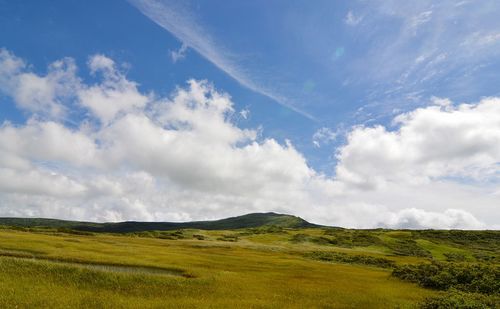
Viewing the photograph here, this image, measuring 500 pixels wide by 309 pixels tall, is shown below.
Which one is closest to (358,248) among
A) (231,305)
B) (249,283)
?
(249,283)

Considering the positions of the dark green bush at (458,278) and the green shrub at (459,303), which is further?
the dark green bush at (458,278)

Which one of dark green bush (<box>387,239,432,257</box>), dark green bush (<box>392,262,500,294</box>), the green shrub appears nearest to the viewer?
the green shrub

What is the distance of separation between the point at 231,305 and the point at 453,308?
63.9 ft

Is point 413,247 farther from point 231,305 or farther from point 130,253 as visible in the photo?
point 231,305

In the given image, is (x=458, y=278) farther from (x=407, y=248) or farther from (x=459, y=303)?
(x=407, y=248)

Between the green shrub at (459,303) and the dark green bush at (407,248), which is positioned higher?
the dark green bush at (407,248)

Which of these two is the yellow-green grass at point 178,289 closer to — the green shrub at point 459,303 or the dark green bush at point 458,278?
the green shrub at point 459,303

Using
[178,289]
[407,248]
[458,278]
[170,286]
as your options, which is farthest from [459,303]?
[407,248]

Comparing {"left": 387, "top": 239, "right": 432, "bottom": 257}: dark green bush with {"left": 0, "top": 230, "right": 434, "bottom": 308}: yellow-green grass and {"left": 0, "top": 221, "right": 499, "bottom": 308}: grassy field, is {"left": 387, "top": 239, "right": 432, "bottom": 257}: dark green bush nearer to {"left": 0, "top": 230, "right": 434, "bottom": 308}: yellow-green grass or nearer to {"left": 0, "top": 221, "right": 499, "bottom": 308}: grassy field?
{"left": 0, "top": 221, "right": 499, "bottom": 308}: grassy field

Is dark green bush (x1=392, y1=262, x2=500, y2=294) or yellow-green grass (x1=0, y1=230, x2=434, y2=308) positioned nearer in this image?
yellow-green grass (x1=0, y1=230, x2=434, y2=308)

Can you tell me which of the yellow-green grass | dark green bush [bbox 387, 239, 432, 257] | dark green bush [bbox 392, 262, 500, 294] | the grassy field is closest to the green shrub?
the grassy field

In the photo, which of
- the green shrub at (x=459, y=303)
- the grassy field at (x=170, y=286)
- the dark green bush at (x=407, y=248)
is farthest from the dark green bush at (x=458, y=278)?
the dark green bush at (x=407, y=248)

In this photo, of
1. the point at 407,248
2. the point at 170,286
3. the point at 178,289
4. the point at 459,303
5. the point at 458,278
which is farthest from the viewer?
the point at 407,248

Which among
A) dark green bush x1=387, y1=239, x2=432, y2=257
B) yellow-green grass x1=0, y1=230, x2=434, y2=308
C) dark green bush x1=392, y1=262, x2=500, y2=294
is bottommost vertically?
yellow-green grass x1=0, y1=230, x2=434, y2=308
